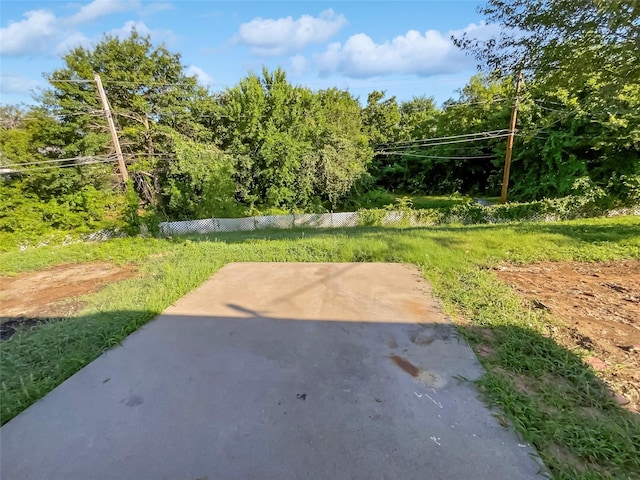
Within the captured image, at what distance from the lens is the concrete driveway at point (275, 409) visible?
1.24 m

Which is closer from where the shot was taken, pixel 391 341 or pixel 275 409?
pixel 275 409

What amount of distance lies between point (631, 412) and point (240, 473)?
6.06 ft

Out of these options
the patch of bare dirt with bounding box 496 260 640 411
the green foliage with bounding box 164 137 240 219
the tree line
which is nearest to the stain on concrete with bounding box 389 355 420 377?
the patch of bare dirt with bounding box 496 260 640 411

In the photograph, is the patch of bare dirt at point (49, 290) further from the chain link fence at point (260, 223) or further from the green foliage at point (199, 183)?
the green foliage at point (199, 183)

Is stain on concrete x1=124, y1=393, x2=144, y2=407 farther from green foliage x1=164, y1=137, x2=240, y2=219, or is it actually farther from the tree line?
green foliage x1=164, y1=137, x2=240, y2=219

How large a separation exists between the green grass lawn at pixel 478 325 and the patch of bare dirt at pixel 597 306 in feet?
0.43

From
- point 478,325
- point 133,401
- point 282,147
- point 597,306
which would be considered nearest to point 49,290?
point 133,401

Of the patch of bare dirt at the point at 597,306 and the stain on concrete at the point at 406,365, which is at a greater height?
the stain on concrete at the point at 406,365

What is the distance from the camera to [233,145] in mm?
13164

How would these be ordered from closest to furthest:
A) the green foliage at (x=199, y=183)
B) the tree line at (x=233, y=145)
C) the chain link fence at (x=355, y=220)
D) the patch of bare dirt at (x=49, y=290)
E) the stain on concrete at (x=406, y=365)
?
the stain on concrete at (x=406, y=365) < the patch of bare dirt at (x=49, y=290) < the tree line at (x=233, y=145) < the chain link fence at (x=355, y=220) < the green foliage at (x=199, y=183)

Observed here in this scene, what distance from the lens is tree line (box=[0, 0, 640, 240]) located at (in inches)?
335

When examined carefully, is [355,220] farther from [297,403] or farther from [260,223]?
[297,403]

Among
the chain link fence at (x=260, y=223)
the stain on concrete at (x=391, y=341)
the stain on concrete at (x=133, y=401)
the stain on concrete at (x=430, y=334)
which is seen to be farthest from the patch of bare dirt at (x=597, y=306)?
the chain link fence at (x=260, y=223)

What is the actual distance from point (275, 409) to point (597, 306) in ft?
9.40
